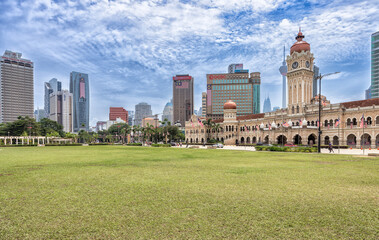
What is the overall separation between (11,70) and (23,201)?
210 m

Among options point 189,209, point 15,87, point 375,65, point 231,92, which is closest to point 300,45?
point 189,209

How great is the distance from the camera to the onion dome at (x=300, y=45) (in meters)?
62.9

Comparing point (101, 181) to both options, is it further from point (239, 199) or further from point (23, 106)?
point (23, 106)

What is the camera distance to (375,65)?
139 metres

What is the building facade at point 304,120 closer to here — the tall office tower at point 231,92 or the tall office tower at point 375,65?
the tall office tower at point 231,92

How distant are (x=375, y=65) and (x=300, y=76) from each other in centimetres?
11549

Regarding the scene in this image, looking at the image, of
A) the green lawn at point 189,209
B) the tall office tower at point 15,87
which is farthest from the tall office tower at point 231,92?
the green lawn at point 189,209

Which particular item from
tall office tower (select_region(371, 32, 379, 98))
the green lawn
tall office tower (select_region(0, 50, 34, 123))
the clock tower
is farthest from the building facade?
tall office tower (select_region(0, 50, 34, 123))

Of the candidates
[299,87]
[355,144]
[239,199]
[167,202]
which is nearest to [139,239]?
[167,202]

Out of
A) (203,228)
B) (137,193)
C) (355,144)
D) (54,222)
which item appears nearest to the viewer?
(203,228)

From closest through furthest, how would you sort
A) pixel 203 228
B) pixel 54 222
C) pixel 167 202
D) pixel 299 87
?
1. pixel 203 228
2. pixel 54 222
3. pixel 167 202
4. pixel 299 87

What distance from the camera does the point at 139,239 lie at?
15.2 ft

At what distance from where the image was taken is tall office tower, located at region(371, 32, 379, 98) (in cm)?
13675

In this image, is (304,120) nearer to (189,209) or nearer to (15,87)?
(189,209)
